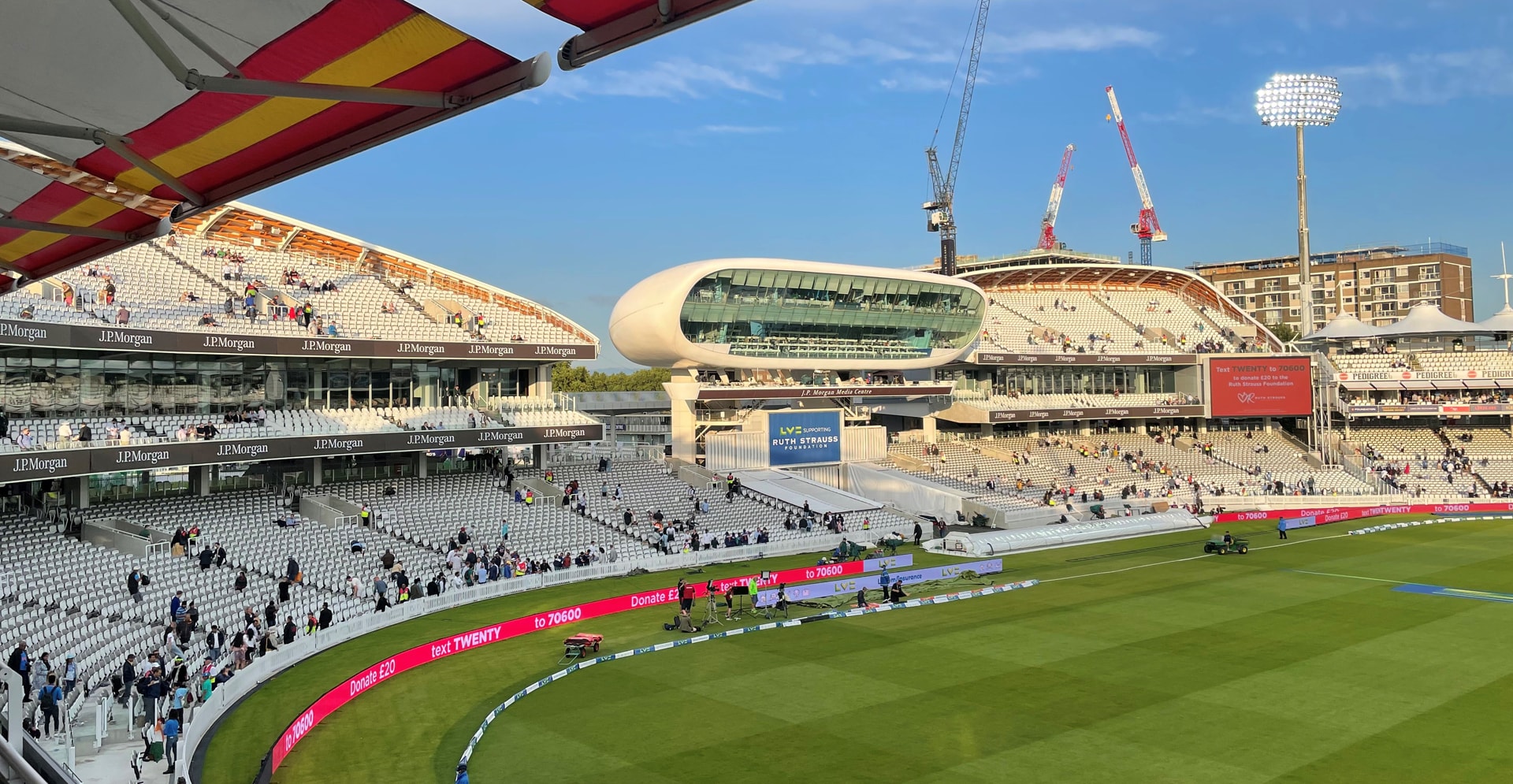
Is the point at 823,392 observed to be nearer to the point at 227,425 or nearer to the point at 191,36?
the point at 227,425

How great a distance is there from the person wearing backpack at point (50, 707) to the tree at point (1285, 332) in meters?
133

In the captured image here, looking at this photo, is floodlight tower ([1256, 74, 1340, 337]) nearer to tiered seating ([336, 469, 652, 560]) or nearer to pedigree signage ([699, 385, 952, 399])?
pedigree signage ([699, 385, 952, 399])

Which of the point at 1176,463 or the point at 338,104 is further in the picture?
the point at 1176,463

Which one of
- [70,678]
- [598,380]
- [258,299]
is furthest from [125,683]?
[598,380]

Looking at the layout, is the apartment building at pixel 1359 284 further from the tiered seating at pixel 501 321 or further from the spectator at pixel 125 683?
the spectator at pixel 125 683

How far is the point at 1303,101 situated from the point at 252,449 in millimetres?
77861

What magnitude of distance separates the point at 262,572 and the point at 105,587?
479 cm

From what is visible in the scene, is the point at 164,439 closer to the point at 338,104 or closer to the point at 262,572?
the point at 262,572

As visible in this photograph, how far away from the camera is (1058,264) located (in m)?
85.8

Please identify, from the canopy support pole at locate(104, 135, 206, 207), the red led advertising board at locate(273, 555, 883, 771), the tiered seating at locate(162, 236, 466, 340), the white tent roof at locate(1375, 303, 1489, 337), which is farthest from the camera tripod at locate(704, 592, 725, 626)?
the white tent roof at locate(1375, 303, 1489, 337)

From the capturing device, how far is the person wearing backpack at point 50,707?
1891 cm

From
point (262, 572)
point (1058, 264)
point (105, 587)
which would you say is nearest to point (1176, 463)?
point (1058, 264)

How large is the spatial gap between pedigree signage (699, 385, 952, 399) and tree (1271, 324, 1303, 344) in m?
81.6

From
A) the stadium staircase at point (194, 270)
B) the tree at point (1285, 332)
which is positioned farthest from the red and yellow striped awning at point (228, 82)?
the tree at point (1285, 332)
